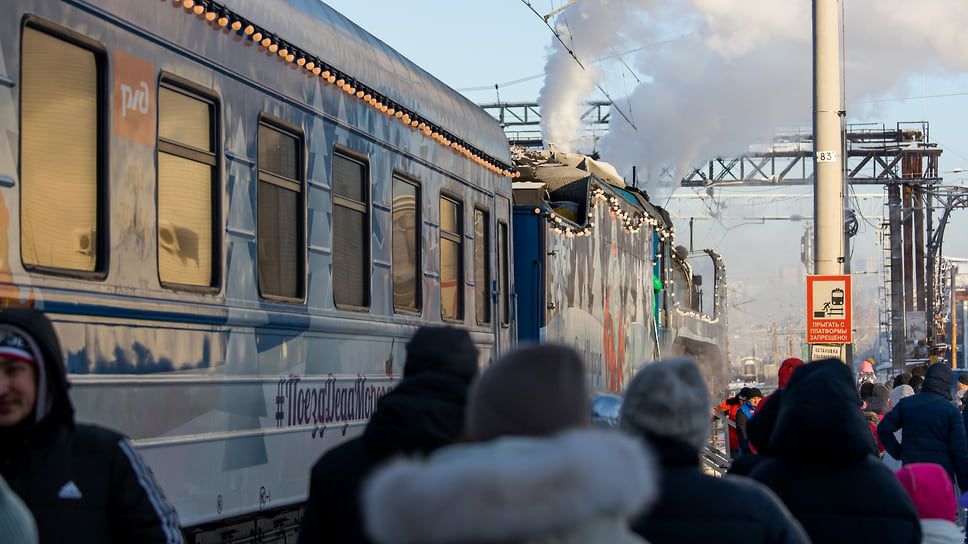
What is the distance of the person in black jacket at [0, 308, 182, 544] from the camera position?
10.5 ft

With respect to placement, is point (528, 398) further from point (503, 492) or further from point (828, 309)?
point (828, 309)

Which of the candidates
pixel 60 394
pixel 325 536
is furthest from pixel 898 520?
pixel 60 394

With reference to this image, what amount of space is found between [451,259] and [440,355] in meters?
5.86

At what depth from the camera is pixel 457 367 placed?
3545mm

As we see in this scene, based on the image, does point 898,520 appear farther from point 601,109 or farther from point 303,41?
point 601,109

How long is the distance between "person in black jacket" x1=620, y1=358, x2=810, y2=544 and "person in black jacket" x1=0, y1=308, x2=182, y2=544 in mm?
1262

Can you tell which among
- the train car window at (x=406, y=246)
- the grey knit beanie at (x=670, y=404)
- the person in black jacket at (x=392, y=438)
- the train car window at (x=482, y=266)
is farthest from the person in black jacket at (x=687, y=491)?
the train car window at (x=482, y=266)

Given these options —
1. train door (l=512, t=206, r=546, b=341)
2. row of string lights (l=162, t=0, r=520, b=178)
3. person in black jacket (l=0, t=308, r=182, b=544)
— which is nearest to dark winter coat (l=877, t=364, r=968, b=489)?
row of string lights (l=162, t=0, r=520, b=178)

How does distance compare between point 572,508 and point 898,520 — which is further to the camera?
point 898,520

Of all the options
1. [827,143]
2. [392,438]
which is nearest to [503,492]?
[392,438]

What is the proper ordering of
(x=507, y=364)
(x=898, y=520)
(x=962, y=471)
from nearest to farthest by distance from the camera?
(x=507, y=364), (x=898, y=520), (x=962, y=471)

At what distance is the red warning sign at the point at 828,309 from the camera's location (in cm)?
1234

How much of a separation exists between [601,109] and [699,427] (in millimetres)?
51356

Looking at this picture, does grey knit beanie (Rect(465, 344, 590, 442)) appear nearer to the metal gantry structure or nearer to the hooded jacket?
the hooded jacket
